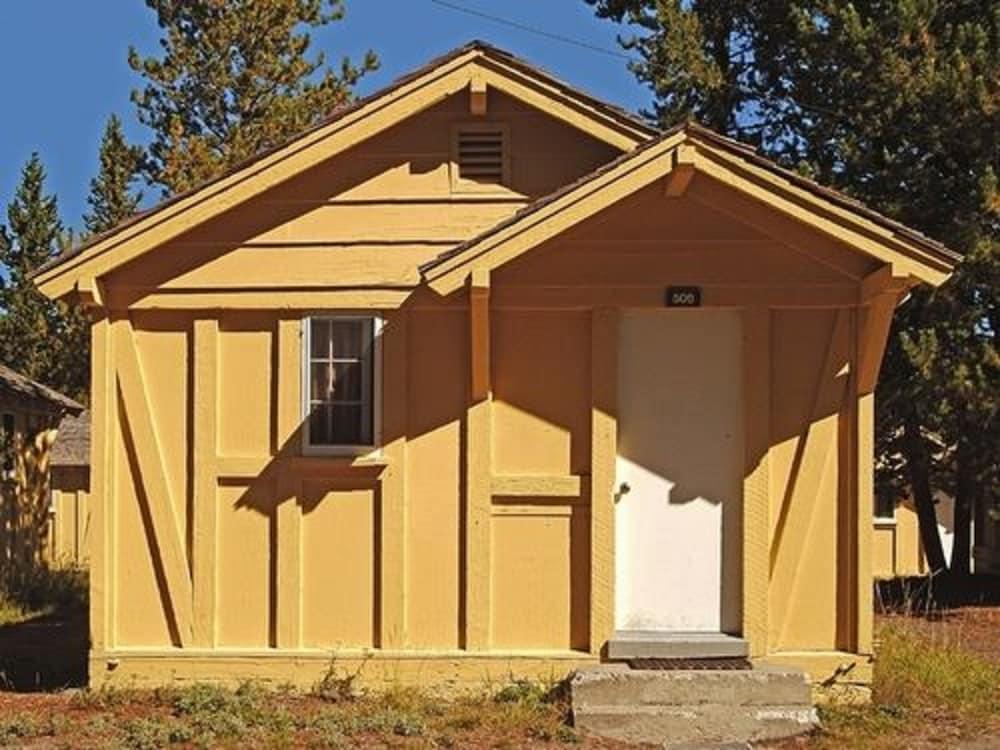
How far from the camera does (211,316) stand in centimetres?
1003

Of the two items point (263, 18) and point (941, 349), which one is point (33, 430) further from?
point (941, 349)

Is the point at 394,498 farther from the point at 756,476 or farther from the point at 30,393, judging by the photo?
the point at 30,393

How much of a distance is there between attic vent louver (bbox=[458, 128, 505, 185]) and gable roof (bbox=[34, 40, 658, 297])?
37 cm

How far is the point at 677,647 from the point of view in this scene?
9461mm

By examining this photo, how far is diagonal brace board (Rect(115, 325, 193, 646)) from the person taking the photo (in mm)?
9930

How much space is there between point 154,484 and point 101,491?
37cm

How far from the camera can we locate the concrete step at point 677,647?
9.47m

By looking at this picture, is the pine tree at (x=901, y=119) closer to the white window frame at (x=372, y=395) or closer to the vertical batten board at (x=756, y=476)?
the vertical batten board at (x=756, y=476)

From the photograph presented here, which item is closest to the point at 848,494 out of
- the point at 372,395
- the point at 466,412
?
the point at 466,412

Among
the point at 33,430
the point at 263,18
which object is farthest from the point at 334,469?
the point at 263,18

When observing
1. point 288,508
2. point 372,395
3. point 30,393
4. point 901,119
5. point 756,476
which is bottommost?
point 288,508

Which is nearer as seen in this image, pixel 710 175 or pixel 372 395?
pixel 710 175

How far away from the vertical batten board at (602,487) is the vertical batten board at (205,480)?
2740mm

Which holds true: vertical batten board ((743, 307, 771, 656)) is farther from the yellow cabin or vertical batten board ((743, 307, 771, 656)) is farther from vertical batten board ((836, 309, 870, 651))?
vertical batten board ((836, 309, 870, 651))
